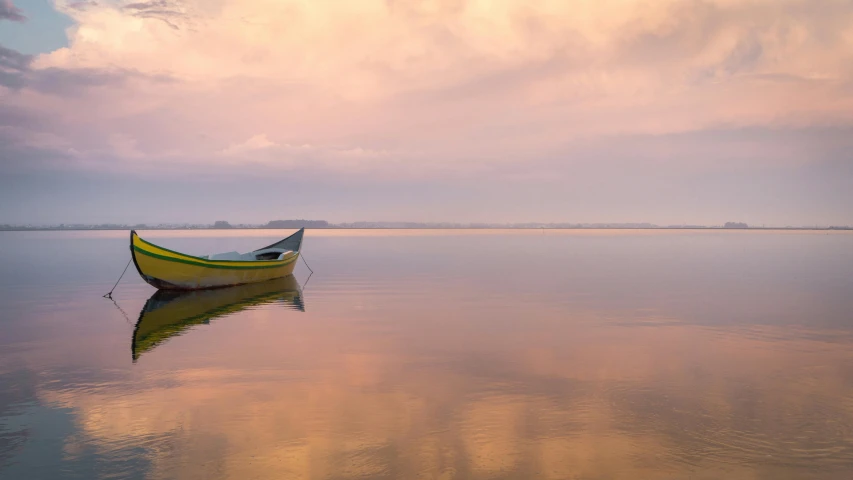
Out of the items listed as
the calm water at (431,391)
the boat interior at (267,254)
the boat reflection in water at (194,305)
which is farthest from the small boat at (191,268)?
the calm water at (431,391)

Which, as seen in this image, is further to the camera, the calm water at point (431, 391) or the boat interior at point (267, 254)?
the boat interior at point (267, 254)

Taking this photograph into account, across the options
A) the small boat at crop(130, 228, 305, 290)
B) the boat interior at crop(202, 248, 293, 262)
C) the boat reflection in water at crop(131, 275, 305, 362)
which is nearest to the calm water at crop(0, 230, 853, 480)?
the boat reflection in water at crop(131, 275, 305, 362)

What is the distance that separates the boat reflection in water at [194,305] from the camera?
815 inches

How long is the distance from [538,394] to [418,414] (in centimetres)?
284

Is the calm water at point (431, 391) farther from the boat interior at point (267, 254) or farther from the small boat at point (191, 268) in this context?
the boat interior at point (267, 254)

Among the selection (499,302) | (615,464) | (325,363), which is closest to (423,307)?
(499,302)

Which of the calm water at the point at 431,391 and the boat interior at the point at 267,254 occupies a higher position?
the boat interior at the point at 267,254

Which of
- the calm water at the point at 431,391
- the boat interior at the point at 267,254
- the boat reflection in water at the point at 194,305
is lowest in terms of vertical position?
the boat reflection in water at the point at 194,305

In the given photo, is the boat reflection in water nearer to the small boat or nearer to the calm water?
the calm water

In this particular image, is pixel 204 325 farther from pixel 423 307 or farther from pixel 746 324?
pixel 746 324

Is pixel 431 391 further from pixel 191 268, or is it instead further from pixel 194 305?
pixel 191 268

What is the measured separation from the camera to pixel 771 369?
47.9ft

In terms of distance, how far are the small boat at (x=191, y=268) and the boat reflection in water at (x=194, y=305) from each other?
1.90 feet

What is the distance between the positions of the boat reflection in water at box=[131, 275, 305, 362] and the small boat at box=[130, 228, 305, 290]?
0.58 metres
